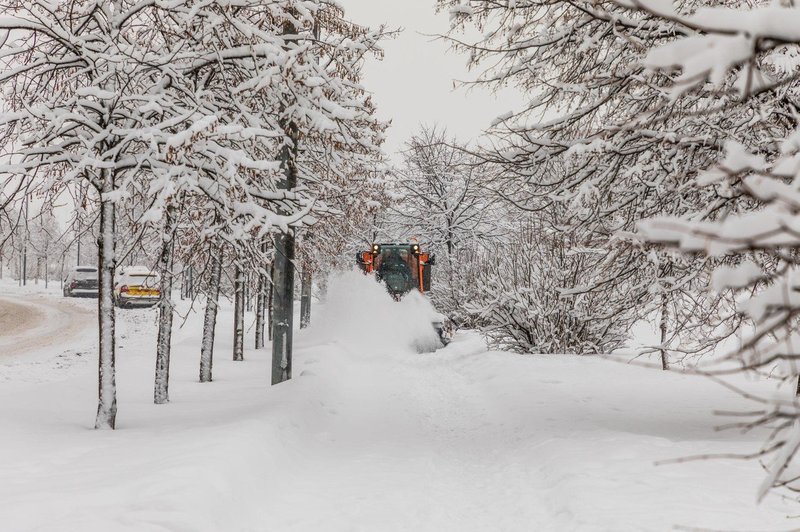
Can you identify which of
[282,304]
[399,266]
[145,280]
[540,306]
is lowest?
[540,306]

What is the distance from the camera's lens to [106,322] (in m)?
7.02

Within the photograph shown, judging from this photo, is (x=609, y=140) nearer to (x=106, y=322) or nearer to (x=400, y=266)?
(x=106, y=322)

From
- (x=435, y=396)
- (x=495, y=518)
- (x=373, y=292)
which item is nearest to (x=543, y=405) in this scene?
(x=435, y=396)

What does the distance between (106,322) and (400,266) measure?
1351cm

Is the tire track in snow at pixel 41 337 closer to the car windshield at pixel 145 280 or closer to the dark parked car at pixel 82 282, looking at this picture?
the car windshield at pixel 145 280

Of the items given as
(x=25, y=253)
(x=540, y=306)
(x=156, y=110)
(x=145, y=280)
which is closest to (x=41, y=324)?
(x=145, y=280)

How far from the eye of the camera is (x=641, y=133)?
573 centimetres

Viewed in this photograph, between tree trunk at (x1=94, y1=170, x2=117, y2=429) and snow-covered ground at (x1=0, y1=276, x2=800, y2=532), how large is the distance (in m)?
0.31

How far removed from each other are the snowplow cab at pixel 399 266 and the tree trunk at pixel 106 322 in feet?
40.2

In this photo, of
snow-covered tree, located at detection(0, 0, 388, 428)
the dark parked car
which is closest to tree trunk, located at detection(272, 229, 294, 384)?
snow-covered tree, located at detection(0, 0, 388, 428)

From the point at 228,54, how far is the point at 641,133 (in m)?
4.73

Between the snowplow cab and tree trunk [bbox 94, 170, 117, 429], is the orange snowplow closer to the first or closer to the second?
the snowplow cab

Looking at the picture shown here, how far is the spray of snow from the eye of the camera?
1812cm

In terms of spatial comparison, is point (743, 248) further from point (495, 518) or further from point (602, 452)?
point (602, 452)
